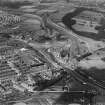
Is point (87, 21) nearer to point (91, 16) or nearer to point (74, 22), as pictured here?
point (74, 22)

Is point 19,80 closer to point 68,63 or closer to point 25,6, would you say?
point 68,63

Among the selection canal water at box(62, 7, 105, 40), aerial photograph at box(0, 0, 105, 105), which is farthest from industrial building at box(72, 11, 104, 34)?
canal water at box(62, 7, 105, 40)

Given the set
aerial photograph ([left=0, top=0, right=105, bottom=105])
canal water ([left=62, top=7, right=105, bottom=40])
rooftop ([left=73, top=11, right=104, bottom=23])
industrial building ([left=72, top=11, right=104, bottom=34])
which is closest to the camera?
aerial photograph ([left=0, top=0, right=105, bottom=105])

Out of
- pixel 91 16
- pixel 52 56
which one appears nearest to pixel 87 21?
pixel 91 16

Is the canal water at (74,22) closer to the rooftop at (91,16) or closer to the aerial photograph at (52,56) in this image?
the aerial photograph at (52,56)

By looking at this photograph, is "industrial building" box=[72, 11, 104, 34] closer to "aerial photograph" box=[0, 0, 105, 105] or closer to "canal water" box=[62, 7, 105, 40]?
"aerial photograph" box=[0, 0, 105, 105]

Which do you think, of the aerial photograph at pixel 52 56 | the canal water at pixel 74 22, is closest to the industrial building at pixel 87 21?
the aerial photograph at pixel 52 56

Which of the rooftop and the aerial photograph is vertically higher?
the rooftop

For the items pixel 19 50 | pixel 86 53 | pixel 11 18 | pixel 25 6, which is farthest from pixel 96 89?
pixel 25 6
